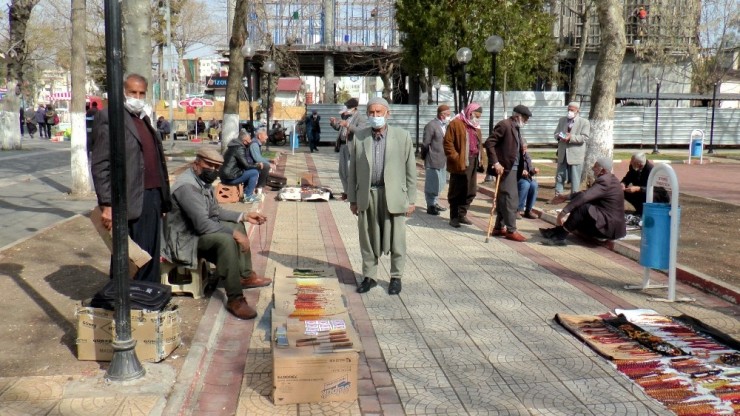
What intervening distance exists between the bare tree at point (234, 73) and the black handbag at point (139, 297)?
1472cm

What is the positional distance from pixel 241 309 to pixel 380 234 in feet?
5.38

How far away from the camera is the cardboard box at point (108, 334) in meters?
4.96

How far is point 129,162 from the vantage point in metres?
5.53

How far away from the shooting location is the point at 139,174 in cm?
561

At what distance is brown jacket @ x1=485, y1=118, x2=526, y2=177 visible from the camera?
32.5 ft

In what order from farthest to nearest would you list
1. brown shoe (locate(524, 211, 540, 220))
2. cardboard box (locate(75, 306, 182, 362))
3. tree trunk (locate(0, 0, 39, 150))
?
tree trunk (locate(0, 0, 39, 150)) < brown shoe (locate(524, 211, 540, 220)) < cardboard box (locate(75, 306, 182, 362))

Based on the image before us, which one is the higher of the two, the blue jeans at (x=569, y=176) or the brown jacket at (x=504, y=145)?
the brown jacket at (x=504, y=145)

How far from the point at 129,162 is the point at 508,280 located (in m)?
4.07

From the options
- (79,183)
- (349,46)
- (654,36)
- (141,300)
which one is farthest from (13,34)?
(654,36)

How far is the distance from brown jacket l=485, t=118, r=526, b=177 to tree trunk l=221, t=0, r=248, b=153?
35.5ft

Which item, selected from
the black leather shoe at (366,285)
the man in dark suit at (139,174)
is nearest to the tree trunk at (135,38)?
the man in dark suit at (139,174)

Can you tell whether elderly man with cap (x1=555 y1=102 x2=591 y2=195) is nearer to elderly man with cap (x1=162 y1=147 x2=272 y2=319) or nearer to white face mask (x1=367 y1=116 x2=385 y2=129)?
white face mask (x1=367 y1=116 x2=385 y2=129)

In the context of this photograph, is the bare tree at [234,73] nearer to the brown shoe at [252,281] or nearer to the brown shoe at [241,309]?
the brown shoe at [252,281]

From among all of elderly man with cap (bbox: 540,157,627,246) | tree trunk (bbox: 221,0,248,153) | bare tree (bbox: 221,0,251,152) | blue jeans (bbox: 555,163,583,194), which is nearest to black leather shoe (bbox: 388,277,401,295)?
elderly man with cap (bbox: 540,157,627,246)
